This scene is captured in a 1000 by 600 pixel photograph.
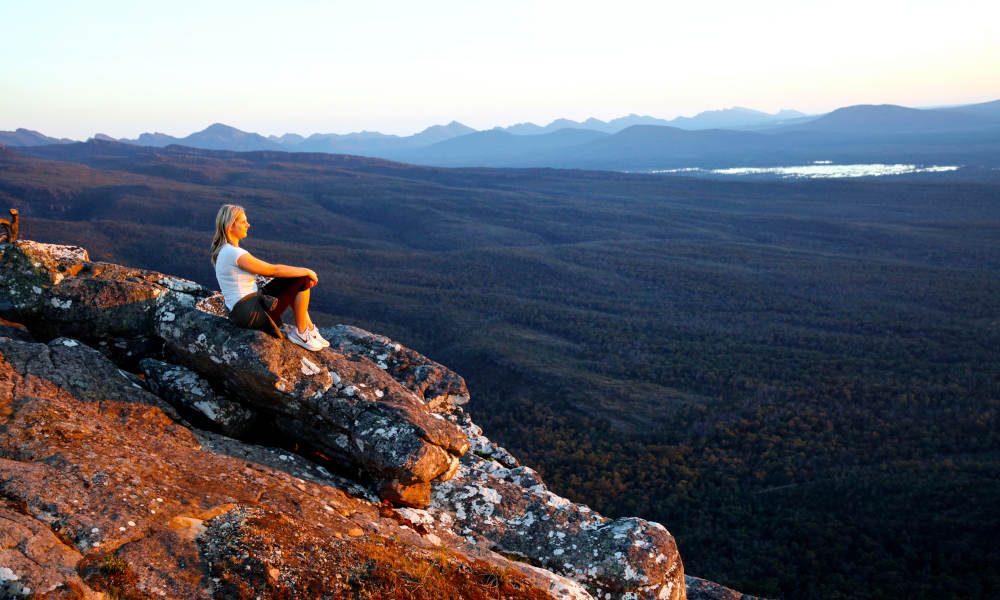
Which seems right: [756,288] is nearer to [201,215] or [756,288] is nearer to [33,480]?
[33,480]

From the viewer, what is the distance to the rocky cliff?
17.1 feet

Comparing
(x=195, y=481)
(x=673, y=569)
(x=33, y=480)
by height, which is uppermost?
(x=33, y=480)

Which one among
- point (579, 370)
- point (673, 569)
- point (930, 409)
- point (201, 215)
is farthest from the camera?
point (201, 215)

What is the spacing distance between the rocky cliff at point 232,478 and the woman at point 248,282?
12.1 inches

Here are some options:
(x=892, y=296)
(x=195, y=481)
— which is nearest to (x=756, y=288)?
(x=892, y=296)

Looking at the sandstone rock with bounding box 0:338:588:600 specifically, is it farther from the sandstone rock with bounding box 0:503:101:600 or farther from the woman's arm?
the woman's arm

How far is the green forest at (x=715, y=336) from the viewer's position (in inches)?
969

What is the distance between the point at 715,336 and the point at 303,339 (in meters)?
50.0

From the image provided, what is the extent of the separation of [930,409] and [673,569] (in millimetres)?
36408

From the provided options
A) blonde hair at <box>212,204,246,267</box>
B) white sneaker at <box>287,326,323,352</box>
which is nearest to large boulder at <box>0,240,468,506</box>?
white sneaker at <box>287,326,323,352</box>

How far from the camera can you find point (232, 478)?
6867 millimetres

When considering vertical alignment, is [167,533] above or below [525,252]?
above

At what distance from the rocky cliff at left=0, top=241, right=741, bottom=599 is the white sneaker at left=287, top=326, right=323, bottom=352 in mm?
132

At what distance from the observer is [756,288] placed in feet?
223
